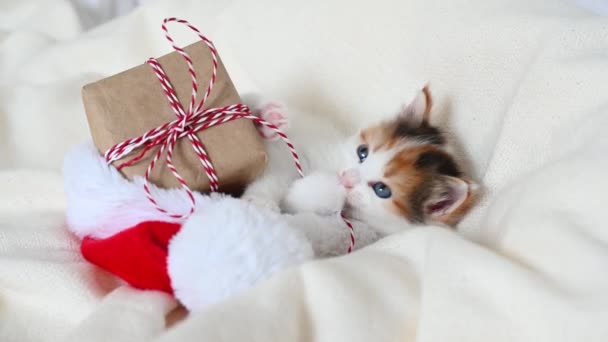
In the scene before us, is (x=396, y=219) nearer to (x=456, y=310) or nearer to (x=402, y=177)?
(x=402, y=177)

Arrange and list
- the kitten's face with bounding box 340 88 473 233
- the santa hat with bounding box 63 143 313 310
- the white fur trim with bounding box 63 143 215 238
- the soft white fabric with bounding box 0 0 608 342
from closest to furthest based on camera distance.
A: 1. the soft white fabric with bounding box 0 0 608 342
2. the santa hat with bounding box 63 143 313 310
3. the white fur trim with bounding box 63 143 215 238
4. the kitten's face with bounding box 340 88 473 233

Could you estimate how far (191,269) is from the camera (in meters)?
0.74

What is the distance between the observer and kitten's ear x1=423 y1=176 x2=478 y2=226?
91 centimetres

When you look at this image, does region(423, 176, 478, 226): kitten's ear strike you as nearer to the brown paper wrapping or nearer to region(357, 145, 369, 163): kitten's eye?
region(357, 145, 369, 163): kitten's eye

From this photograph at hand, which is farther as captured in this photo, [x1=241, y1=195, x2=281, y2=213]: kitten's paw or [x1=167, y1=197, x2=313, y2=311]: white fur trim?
[x1=241, y1=195, x2=281, y2=213]: kitten's paw

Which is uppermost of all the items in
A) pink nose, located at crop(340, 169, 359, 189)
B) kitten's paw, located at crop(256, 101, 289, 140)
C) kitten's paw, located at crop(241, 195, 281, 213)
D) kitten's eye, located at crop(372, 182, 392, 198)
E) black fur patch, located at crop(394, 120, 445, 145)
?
kitten's paw, located at crop(256, 101, 289, 140)

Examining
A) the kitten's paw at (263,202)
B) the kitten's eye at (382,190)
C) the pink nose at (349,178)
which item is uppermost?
the kitten's paw at (263,202)

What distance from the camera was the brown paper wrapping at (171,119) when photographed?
876mm

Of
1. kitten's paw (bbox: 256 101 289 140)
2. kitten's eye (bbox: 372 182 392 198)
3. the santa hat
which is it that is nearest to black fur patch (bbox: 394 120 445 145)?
kitten's eye (bbox: 372 182 392 198)

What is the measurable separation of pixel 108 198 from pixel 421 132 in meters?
0.55

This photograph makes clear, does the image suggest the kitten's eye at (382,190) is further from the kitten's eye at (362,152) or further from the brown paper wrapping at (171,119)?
the brown paper wrapping at (171,119)

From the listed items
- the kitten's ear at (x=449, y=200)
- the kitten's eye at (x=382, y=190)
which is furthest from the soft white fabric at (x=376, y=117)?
the kitten's eye at (x=382, y=190)

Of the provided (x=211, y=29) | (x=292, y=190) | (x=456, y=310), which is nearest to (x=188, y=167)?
(x=292, y=190)

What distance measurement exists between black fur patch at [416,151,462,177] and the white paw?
157mm
